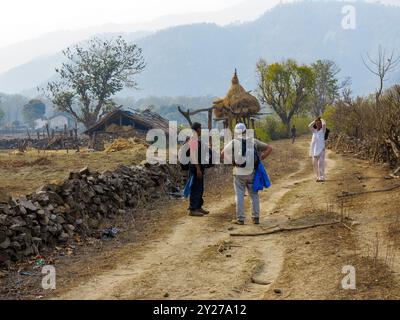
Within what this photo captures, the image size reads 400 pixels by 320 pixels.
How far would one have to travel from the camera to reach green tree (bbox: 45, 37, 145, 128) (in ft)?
180

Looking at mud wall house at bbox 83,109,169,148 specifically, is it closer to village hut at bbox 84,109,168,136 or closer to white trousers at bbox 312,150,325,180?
village hut at bbox 84,109,168,136

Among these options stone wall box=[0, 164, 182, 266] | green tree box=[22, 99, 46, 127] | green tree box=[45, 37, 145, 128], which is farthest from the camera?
green tree box=[22, 99, 46, 127]

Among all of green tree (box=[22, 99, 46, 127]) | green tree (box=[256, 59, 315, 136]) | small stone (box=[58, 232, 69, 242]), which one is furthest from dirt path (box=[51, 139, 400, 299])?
green tree (box=[22, 99, 46, 127])

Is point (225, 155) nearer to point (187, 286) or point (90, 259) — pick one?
point (90, 259)

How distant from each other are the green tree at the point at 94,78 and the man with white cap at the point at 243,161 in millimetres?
46411

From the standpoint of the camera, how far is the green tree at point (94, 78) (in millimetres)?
54781

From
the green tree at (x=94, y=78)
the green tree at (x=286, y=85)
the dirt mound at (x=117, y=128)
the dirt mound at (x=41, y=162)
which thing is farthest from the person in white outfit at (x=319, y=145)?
the green tree at (x=94, y=78)

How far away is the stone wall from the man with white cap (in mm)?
3004

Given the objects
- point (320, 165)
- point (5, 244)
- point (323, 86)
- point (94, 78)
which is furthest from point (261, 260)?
point (323, 86)

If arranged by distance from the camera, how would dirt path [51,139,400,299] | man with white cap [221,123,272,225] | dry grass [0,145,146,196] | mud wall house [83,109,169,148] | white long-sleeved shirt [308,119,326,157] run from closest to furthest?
dirt path [51,139,400,299]
man with white cap [221,123,272,225]
white long-sleeved shirt [308,119,326,157]
dry grass [0,145,146,196]
mud wall house [83,109,169,148]

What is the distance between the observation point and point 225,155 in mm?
9641

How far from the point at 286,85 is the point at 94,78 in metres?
21.6

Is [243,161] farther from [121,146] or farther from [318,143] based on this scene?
[121,146]

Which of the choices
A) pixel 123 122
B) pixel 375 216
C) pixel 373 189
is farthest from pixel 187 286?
pixel 123 122
